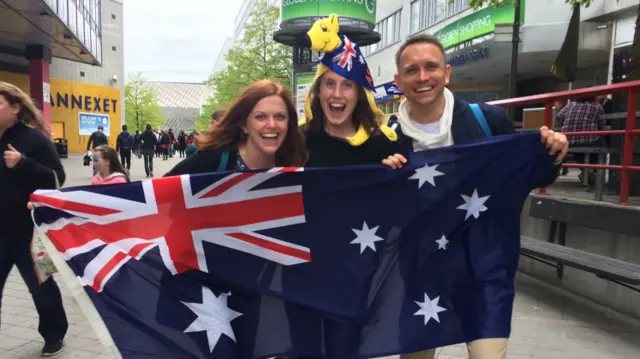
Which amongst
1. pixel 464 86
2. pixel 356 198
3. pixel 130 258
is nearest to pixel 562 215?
pixel 356 198

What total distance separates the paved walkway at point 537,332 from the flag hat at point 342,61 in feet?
7.09

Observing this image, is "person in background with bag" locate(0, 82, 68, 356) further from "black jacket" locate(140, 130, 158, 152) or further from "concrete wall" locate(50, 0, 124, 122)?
"concrete wall" locate(50, 0, 124, 122)

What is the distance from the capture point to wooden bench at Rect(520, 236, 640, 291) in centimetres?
404

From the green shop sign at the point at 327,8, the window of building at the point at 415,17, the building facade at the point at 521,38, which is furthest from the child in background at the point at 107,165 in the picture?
the window of building at the point at 415,17

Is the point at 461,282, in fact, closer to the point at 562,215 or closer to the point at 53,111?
the point at 562,215

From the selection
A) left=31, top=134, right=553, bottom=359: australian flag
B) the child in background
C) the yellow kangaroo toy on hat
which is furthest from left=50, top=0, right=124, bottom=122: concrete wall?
left=31, top=134, right=553, bottom=359: australian flag

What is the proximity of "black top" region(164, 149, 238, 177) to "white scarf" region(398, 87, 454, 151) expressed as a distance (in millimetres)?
903

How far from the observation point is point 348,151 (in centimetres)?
279

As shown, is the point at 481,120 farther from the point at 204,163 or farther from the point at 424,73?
the point at 204,163

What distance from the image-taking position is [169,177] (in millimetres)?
2486

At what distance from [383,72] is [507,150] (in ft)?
100

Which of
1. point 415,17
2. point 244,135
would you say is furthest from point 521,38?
point 244,135

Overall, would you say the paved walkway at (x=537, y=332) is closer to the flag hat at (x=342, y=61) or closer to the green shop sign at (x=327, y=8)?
the flag hat at (x=342, y=61)

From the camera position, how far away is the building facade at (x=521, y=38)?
584 inches
